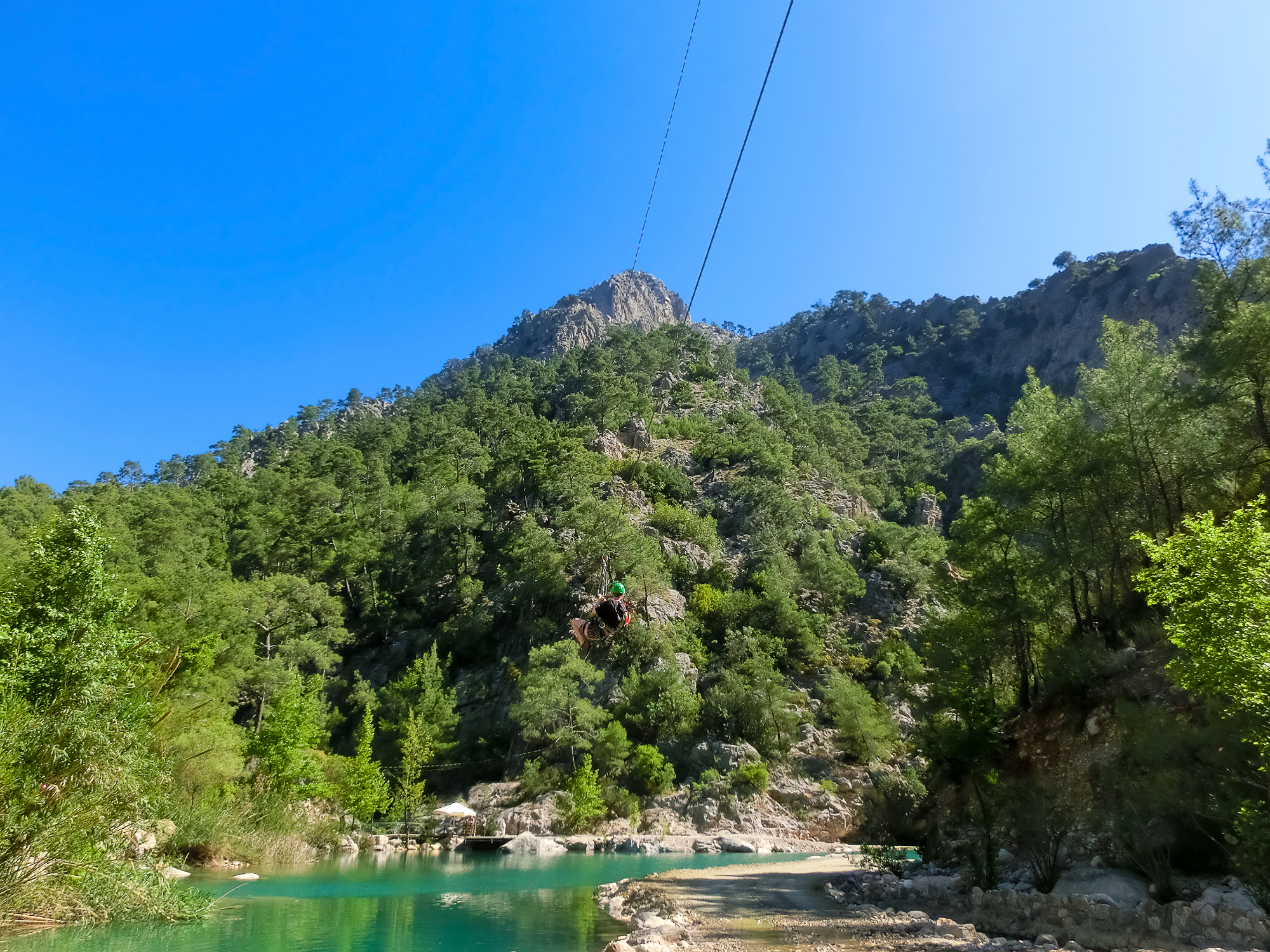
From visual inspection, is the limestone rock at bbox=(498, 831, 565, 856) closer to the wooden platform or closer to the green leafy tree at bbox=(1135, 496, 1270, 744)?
the wooden platform

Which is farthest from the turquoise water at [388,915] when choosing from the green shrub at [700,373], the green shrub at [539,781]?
the green shrub at [700,373]

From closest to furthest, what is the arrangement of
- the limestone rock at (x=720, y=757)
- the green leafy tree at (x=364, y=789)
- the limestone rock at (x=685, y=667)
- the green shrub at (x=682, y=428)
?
the green leafy tree at (x=364, y=789) → the limestone rock at (x=720, y=757) → the limestone rock at (x=685, y=667) → the green shrub at (x=682, y=428)

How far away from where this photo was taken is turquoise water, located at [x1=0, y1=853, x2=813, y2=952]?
43.5 feet

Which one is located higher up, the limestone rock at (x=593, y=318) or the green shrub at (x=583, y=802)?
the limestone rock at (x=593, y=318)

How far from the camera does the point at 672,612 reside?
170 feet

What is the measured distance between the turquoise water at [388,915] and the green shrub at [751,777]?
1124 centimetres

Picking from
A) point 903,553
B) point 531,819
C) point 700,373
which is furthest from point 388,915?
point 700,373

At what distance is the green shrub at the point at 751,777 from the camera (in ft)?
130

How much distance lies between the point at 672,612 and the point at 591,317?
95.1 metres

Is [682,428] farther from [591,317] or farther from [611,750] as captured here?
[591,317]

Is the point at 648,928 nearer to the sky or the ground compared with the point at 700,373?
nearer to the ground

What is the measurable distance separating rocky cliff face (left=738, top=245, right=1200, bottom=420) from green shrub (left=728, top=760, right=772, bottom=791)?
213 feet

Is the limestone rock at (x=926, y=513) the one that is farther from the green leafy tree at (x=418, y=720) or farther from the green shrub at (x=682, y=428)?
the green leafy tree at (x=418, y=720)

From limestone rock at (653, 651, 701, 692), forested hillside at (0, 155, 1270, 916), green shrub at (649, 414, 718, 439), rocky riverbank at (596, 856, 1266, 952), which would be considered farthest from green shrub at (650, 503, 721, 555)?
rocky riverbank at (596, 856, 1266, 952)
